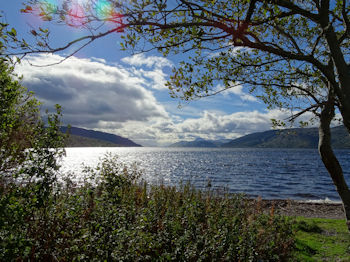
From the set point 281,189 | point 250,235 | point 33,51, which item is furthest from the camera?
point 281,189

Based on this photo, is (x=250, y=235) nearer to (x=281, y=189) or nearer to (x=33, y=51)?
(x=33, y=51)

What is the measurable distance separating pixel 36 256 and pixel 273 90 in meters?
8.30

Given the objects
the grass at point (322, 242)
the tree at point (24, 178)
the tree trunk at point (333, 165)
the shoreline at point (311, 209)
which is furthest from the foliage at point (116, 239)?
the shoreline at point (311, 209)

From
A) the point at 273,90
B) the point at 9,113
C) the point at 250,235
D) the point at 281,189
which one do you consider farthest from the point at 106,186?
the point at 281,189

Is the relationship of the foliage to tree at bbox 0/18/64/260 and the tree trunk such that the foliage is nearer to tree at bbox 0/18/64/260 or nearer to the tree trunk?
tree at bbox 0/18/64/260

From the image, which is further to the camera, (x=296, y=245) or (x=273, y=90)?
(x=296, y=245)

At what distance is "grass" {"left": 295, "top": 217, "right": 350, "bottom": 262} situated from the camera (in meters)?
8.66

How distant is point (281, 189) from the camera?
39.2 m

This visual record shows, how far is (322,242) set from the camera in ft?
34.9

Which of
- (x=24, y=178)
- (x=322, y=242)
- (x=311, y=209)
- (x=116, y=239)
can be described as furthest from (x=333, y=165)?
(x=311, y=209)

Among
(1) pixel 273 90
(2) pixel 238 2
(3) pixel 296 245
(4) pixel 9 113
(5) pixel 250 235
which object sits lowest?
(3) pixel 296 245

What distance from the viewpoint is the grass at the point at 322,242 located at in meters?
8.66

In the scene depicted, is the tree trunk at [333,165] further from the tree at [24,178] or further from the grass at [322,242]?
the tree at [24,178]

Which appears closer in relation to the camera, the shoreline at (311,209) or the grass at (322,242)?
the grass at (322,242)
